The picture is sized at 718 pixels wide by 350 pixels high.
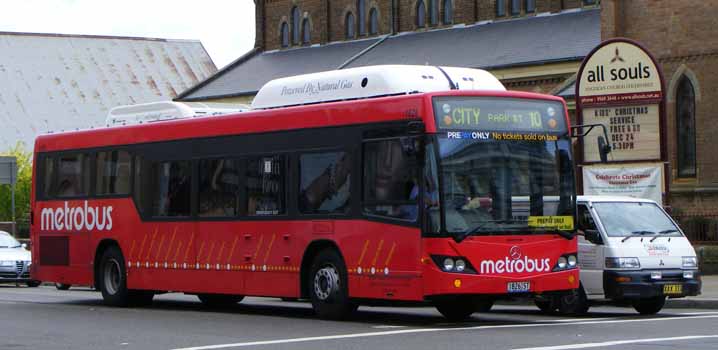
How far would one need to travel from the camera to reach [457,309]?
771 inches

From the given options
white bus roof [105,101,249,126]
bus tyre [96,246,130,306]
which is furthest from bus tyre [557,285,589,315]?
bus tyre [96,246,130,306]

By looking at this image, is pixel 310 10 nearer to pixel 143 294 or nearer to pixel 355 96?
pixel 143 294

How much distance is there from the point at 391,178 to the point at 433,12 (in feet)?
136

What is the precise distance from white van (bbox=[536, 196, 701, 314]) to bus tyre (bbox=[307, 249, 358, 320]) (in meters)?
3.27

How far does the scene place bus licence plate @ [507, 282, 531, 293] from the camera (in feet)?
59.6

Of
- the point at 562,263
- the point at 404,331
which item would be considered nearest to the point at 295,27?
the point at 562,263

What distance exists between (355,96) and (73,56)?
203 feet

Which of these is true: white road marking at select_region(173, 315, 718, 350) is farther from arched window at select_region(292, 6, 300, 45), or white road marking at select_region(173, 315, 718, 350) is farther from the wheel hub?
arched window at select_region(292, 6, 300, 45)

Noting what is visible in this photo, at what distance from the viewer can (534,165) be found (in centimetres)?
1861

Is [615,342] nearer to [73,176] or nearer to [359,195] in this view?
[359,195]

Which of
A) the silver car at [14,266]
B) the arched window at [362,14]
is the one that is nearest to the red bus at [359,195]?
the silver car at [14,266]

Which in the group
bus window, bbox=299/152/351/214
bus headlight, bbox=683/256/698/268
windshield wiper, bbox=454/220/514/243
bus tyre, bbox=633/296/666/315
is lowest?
bus tyre, bbox=633/296/666/315

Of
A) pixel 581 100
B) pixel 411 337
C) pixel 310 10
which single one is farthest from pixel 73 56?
pixel 411 337

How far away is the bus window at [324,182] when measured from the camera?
1941 cm
